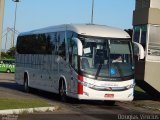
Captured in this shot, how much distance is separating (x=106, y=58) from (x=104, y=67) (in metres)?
0.39

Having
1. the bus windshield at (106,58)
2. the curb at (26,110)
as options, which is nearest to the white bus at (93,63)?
the bus windshield at (106,58)

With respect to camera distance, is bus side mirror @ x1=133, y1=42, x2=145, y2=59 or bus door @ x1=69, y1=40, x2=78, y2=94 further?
bus side mirror @ x1=133, y1=42, x2=145, y2=59

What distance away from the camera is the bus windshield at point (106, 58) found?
68.2 feet

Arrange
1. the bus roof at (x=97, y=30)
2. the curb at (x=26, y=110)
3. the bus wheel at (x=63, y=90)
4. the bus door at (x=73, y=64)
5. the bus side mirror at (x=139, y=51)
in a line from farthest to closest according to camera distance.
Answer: the bus side mirror at (x=139, y=51)
the bus wheel at (x=63, y=90)
the bus roof at (x=97, y=30)
the bus door at (x=73, y=64)
the curb at (x=26, y=110)

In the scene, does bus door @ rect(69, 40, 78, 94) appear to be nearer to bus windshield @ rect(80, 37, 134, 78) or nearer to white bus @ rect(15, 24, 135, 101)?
white bus @ rect(15, 24, 135, 101)

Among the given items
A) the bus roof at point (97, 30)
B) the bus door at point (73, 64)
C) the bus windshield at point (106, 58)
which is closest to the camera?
the bus windshield at point (106, 58)

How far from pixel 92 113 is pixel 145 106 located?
5.10m

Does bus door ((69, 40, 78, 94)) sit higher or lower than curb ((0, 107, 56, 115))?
higher

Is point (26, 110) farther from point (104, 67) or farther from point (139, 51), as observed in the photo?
point (139, 51)

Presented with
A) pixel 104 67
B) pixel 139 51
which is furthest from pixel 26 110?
pixel 139 51

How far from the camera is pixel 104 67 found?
68.7 ft

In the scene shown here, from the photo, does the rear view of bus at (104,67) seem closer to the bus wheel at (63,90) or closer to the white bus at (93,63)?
the white bus at (93,63)

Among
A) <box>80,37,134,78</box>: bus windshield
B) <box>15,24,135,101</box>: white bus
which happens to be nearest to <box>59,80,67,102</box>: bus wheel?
<box>15,24,135,101</box>: white bus

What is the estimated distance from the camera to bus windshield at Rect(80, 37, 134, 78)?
20797mm
